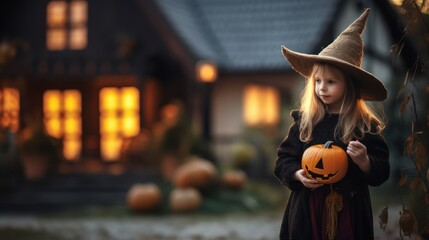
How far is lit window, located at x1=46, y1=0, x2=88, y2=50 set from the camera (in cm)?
1830

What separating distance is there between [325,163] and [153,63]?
44.5 ft

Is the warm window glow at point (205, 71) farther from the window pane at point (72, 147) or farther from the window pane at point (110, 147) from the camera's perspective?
the window pane at point (72, 147)

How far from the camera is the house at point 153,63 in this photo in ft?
57.5

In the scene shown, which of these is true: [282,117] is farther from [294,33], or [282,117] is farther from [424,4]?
[424,4]

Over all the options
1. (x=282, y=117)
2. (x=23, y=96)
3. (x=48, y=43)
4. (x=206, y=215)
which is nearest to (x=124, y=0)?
(x=48, y=43)

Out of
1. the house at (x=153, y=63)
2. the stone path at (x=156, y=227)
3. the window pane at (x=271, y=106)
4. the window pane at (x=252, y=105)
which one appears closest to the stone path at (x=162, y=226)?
the stone path at (x=156, y=227)

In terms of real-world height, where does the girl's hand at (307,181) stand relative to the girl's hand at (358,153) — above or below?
below

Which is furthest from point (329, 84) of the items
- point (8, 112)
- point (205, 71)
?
point (205, 71)

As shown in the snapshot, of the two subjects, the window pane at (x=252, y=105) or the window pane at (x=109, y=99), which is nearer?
the window pane at (x=109, y=99)

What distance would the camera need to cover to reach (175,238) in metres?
10.5

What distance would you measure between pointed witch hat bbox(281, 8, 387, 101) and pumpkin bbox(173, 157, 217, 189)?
377 inches

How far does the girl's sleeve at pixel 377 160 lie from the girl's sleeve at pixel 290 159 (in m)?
0.39

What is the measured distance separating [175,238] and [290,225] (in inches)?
229

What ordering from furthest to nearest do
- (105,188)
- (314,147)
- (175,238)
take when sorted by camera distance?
(105,188)
(175,238)
(314,147)
